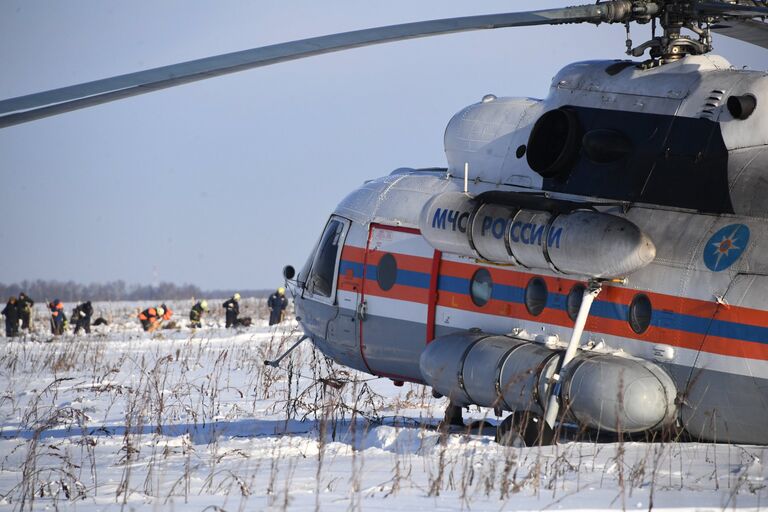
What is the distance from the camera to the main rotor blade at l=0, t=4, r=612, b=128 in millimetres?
7270

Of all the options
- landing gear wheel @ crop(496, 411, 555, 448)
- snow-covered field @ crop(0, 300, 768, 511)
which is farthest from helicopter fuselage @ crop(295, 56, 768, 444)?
snow-covered field @ crop(0, 300, 768, 511)

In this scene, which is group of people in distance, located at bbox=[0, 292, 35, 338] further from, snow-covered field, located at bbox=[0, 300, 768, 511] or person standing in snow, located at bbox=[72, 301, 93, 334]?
snow-covered field, located at bbox=[0, 300, 768, 511]

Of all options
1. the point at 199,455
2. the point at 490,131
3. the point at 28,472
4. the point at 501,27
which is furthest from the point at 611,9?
the point at 28,472

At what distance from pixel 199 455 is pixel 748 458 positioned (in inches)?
187

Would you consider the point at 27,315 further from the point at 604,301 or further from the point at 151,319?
the point at 604,301

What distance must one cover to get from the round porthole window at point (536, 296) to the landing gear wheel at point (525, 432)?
4.18 feet

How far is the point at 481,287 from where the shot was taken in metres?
10.7

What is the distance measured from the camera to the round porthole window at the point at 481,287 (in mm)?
10625

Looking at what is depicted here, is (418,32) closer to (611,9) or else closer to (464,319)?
(611,9)

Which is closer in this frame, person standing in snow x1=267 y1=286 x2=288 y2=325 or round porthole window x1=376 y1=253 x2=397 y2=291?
round porthole window x1=376 y1=253 x2=397 y2=291

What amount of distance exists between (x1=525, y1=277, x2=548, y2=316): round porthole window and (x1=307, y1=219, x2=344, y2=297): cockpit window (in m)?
3.21

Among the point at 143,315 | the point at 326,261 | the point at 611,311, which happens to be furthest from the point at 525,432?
the point at 143,315

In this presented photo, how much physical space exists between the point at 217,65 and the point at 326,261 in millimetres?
5233

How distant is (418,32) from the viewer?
28.4 feet
